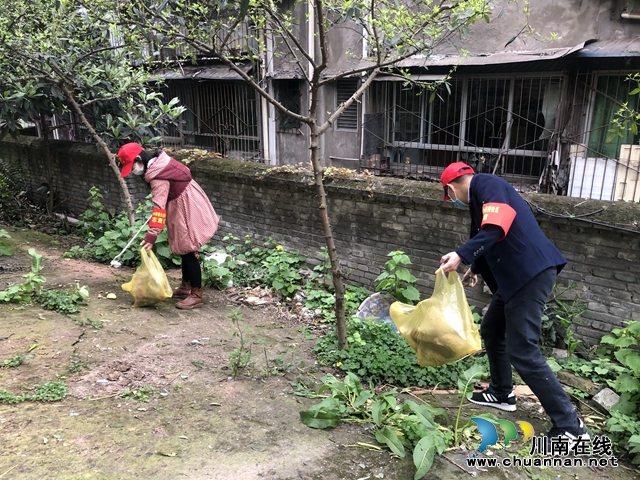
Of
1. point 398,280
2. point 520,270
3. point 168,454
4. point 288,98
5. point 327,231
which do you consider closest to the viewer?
point 168,454

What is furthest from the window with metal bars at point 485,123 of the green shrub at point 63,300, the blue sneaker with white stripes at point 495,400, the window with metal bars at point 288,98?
the green shrub at point 63,300

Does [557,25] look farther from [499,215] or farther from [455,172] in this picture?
[499,215]

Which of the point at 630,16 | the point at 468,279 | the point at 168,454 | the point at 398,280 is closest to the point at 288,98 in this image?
the point at 630,16

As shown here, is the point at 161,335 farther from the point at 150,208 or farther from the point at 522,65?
the point at 522,65

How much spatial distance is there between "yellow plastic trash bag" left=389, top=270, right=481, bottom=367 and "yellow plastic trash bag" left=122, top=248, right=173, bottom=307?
2638mm

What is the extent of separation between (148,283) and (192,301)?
536 millimetres

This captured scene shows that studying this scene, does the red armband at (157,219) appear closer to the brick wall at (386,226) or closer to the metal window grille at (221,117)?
the brick wall at (386,226)

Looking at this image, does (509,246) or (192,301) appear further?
(192,301)

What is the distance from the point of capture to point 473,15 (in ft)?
11.0

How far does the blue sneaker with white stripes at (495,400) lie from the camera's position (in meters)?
3.33

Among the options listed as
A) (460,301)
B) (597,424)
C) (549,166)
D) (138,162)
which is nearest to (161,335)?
(138,162)

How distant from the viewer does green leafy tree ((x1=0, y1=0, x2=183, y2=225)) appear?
6.16 m

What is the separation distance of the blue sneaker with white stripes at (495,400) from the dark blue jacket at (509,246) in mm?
831

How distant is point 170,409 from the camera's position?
Result: 9.75ft
